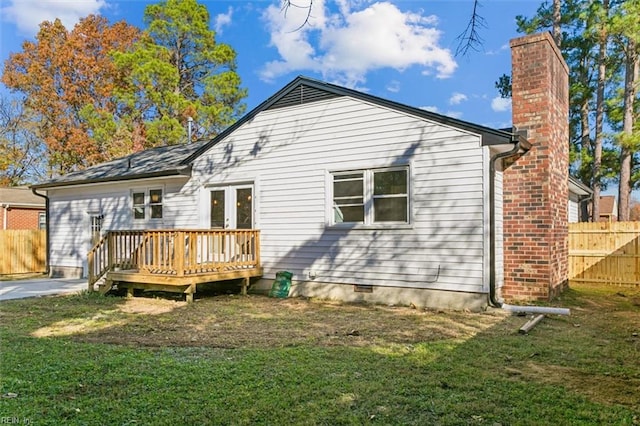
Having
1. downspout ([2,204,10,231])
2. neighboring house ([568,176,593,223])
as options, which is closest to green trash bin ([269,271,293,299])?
neighboring house ([568,176,593,223])

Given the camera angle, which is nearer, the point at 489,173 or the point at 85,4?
the point at 489,173

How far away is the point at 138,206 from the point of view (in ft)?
40.1

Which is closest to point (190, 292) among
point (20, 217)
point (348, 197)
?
point (348, 197)

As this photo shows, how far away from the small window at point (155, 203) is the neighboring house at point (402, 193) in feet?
4.77

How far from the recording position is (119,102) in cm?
2394

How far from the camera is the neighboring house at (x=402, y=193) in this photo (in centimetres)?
759

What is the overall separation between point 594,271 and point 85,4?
25.6 meters

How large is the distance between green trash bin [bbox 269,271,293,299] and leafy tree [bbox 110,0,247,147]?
1587 centimetres

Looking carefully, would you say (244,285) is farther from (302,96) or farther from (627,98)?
(627,98)

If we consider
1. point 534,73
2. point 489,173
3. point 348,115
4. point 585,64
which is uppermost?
point 585,64

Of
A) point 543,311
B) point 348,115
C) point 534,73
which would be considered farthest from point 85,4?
point 543,311

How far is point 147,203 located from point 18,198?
12.1m

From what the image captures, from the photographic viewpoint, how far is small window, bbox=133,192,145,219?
12178mm

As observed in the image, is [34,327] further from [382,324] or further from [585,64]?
[585,64]
